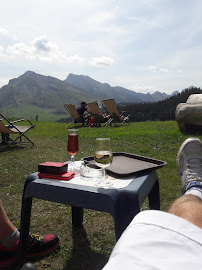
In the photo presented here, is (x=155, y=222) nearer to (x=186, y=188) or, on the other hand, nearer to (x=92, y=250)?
(x=186, y=188)

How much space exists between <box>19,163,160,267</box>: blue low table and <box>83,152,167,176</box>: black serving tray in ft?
0.18

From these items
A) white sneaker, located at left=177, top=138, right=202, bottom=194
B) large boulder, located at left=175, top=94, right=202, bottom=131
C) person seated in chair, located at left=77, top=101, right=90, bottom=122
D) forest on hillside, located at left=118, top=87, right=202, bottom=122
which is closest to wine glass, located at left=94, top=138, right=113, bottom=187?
white sneaker, located at left=177, top=138, right=202, bottom=194

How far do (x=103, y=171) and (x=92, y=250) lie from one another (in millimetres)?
963

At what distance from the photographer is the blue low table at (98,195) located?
1.44 metres

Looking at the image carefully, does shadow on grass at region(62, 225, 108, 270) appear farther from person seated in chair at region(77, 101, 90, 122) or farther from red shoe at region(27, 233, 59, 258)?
person seated in chair at region(77, 101, 90, 122)

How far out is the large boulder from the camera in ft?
25.1

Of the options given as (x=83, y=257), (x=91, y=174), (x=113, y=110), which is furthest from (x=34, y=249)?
(x=113, y=110)

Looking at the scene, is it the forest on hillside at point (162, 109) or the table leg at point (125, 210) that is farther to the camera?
the forest on hillside at point (162, 109)

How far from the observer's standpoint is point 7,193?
11.3 ft

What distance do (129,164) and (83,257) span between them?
951 millimetres

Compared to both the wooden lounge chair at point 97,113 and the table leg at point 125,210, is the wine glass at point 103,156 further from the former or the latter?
the wooden lounge chair at point 97,113

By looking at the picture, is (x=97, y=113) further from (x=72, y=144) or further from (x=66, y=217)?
(x=72, y=144)

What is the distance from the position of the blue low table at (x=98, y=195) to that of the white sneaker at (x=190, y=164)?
51 cm

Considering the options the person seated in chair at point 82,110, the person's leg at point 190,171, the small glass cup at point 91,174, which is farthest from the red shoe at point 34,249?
the person seated in chair at point 82,110
